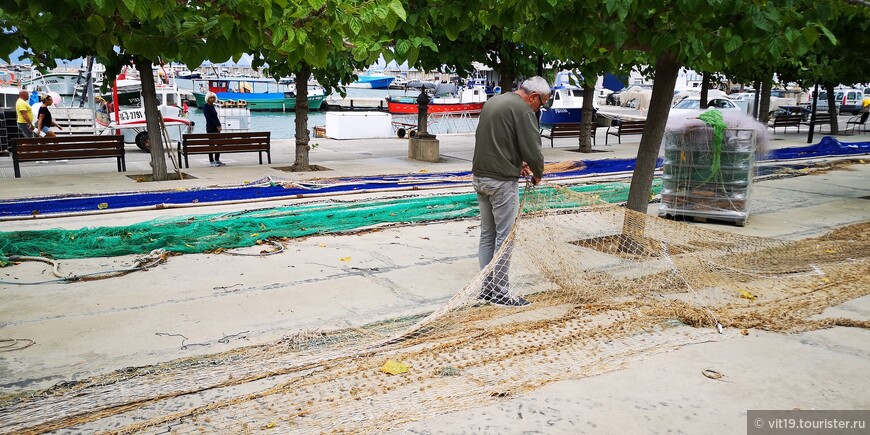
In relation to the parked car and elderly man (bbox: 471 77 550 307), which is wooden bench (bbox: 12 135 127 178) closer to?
elderly man (bbox: 471 77 550 307)

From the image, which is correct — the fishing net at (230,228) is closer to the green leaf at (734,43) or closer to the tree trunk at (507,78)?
the green leaf at (734,43)

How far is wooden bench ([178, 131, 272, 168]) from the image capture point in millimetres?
15328

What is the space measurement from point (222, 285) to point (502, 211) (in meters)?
2.85

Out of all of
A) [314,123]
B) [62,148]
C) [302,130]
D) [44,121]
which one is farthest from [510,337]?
[314,123]

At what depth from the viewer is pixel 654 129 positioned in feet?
27.5

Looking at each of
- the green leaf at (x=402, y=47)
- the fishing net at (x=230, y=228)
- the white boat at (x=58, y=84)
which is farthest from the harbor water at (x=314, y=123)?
the green leaf at (x=402, y=47)

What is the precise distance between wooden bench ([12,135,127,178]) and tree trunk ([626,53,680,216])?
11271mm

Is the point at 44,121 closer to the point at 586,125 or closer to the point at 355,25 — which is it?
the point at 586,125

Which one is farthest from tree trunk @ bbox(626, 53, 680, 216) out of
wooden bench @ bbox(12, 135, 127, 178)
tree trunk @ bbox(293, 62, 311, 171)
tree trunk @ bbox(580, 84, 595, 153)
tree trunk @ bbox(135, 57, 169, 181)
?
tree trunk @ bbox(580, 84, 595, 153)

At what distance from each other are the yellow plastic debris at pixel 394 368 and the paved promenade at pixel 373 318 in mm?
617

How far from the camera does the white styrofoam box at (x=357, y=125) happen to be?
80.3 ft

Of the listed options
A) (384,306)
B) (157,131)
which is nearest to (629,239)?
(384,306)

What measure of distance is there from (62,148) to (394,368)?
1238 cm

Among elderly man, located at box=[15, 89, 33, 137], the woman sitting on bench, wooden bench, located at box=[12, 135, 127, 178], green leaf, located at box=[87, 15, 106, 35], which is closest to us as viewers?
green leaf, located at box=[87, 15, 106, 35]
